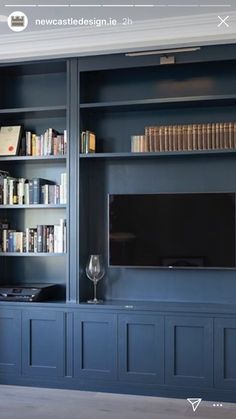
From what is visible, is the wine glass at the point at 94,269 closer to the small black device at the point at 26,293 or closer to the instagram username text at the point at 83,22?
the small black device at the point at 26,293

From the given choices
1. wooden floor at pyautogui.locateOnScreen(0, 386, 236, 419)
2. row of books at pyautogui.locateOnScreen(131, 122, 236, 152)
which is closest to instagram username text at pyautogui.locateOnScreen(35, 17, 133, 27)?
row of books at pyautogui.locateOnScreen(131, 122, 236, 152)

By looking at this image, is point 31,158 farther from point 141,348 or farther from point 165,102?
point 141,348

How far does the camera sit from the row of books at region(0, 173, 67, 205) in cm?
466

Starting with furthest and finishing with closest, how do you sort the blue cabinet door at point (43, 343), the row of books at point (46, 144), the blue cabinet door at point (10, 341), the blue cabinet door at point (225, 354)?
1. the row of books at point (46, 144)
2. the blue cabinet door at point (10, 341)
3. the blue cabinet door at point (43, 343)
4. the blue cabinet door at point (225, 354)

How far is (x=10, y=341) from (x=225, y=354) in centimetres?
177

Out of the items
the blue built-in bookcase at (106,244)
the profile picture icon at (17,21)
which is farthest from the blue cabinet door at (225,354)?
the profile picture icon at (17,21)

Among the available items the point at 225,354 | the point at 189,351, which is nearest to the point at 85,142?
the point at 189,351

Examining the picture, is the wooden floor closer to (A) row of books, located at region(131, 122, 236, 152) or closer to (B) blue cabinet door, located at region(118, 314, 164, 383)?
(B) blue cabinet door, located at region(118, 314, 164, 383)

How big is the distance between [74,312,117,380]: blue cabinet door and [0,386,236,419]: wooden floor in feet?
0.57

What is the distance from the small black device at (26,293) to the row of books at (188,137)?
4.63 ft

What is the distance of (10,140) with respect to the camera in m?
4.78

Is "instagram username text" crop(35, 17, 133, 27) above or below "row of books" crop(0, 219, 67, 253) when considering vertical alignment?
above

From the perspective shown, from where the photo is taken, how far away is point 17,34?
14.2 ft

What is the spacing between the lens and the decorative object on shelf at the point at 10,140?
4738 millimetres
